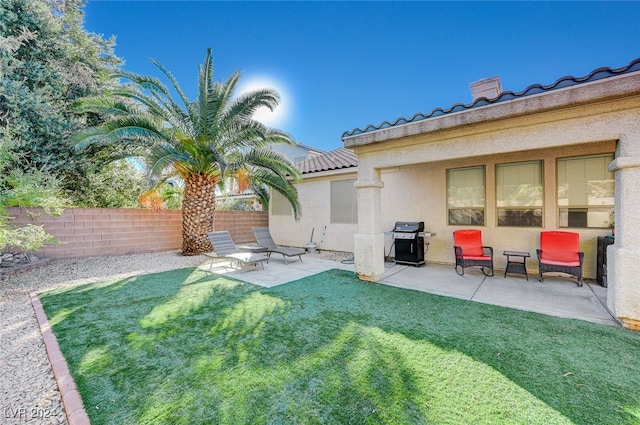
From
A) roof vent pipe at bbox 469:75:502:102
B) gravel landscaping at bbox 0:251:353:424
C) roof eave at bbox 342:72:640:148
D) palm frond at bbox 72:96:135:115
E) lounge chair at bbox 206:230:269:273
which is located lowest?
gravel landscaping at bbox 0:251:353:424

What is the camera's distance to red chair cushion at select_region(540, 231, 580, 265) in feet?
21.9

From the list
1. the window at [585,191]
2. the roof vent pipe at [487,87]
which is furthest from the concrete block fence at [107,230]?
the window at [585,191]

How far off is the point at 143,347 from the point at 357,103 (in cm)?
1606

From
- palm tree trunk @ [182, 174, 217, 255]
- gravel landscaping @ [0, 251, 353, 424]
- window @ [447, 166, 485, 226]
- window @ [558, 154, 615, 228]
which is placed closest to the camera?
gravel landscaping @ [0, 251, 353, 424]

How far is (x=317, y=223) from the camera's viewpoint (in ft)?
41.9

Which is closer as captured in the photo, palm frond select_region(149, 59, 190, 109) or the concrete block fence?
the concrete block fence

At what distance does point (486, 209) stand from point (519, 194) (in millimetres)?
949

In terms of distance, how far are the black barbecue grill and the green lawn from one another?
321cm

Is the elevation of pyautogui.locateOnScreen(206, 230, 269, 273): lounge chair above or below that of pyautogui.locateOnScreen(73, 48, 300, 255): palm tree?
below

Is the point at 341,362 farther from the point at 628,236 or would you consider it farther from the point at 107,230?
the point at 107,230

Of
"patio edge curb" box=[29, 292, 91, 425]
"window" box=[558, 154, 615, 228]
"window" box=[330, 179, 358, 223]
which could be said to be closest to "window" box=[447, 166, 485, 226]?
"window" box=[558, 154, 615, 228]

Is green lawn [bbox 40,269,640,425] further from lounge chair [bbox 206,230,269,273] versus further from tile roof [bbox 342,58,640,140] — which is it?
tile roof [bbox 342,58,640,140]

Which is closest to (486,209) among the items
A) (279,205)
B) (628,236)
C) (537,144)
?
(537,144)

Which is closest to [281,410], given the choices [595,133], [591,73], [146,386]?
[146,386]
